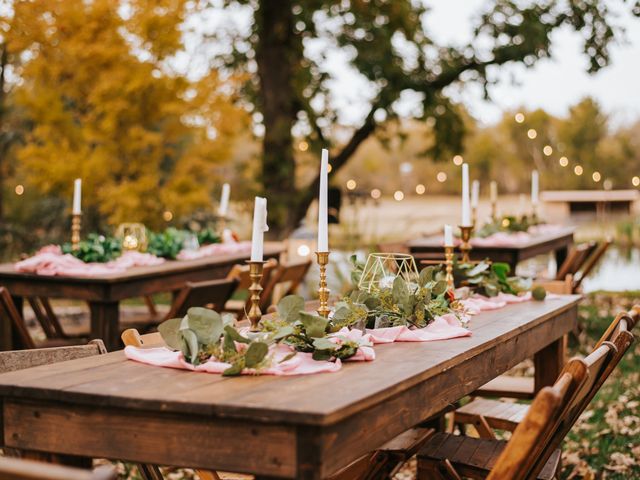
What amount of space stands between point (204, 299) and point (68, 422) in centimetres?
300

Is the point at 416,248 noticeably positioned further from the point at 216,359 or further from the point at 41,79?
the point at 41,79

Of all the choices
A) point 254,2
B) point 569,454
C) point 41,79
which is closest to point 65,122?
point 41,79

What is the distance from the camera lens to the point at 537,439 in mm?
2322

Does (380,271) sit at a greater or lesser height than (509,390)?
greater

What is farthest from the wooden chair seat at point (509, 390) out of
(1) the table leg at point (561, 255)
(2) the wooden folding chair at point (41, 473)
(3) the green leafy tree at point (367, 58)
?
(3) the green leafy tree at point (367, 58)

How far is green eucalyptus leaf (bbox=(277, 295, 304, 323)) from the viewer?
9.38 ft

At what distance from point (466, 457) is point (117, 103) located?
9218 mm

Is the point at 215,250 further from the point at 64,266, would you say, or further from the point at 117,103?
the point at 117,103

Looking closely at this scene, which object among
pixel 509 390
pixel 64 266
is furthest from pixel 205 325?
pixel 64 266

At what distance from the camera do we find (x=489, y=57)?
1216 centimetres

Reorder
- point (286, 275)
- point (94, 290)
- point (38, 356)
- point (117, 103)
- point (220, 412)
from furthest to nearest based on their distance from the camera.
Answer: point (117, 103)
point (286, 275)
point (94, 290)
point (38, 356)
point (220, 412)

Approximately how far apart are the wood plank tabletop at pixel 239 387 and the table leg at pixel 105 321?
8.36 ft

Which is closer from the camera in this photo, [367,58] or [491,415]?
[491,415]

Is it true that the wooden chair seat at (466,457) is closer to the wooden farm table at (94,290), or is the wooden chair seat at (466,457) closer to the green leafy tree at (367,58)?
the wooden farm table at (94,290)
